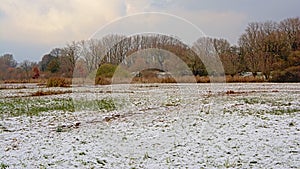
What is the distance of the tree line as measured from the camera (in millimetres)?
Result: 41438

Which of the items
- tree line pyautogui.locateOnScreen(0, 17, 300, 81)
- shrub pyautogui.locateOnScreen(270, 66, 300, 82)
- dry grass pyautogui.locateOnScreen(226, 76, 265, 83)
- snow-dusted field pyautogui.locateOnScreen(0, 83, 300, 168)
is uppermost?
tree line pyautogui.locateOnScreen(0, 17, 300, 81)

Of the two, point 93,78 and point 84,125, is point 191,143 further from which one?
point 93,78

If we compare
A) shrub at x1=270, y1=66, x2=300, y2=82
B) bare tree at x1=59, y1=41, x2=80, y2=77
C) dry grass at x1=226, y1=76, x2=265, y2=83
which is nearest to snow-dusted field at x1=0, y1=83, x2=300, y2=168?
Result: dry grass at x1=226, y1=76, x2=265, y2=83

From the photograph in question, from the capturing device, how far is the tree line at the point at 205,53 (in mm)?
41438

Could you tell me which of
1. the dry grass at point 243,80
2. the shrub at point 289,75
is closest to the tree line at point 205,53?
the shrub at point 289,75

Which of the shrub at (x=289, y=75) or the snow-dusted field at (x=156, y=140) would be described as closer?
the snow-dusted field at (x=156, y=140)

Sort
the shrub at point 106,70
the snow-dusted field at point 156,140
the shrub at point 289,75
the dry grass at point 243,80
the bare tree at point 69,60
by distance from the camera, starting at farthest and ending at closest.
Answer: the bare tree at point 69,60, the shrub at point 106,70, the dry grass at point 243,80, the shrub at point 289,75, the snow-dusted field at point 156,140

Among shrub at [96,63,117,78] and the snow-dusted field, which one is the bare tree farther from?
the snow-dusted field

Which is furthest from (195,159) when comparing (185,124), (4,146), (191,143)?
(4,146)

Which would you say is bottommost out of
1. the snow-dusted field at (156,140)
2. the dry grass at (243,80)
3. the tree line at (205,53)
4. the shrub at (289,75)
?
the snow-dusted field at (156,140)

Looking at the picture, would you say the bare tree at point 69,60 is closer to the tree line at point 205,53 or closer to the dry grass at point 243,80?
the tree line at point 205,53

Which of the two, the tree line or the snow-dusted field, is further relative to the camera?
the tree line

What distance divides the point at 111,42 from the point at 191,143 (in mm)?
39049

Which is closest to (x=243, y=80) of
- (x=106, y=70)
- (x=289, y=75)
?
(x=289, y=75)
